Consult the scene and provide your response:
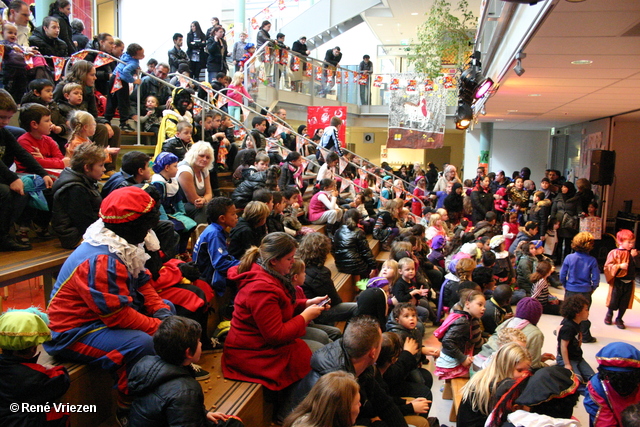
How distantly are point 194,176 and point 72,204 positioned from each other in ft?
5.09

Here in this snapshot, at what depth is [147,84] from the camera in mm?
7441

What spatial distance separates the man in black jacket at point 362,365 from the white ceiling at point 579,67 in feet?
8.16

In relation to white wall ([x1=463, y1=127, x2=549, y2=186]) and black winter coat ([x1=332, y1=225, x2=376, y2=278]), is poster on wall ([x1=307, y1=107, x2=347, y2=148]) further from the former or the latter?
white wall ([x1=463, y1=127, x2=549, y2=186])

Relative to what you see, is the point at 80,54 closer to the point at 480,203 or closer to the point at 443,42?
the point at 480,203

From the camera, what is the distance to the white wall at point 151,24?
14.8m

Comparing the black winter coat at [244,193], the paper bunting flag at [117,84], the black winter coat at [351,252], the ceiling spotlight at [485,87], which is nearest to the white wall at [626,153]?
the ceiling spotlight at [485,87]

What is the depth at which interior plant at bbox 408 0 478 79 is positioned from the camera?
1588 cm

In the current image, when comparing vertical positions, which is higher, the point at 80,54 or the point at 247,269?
the point at 80,54

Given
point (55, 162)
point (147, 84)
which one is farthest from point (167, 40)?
point (55, 162)

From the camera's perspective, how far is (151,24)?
15133 millimetres

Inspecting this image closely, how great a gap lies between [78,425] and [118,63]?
5.80 metres

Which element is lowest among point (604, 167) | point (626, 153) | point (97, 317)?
point (97, 317)

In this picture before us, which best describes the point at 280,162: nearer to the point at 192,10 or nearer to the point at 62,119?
the point at 62,119

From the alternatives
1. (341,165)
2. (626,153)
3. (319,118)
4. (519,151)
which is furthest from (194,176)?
(519,151)
